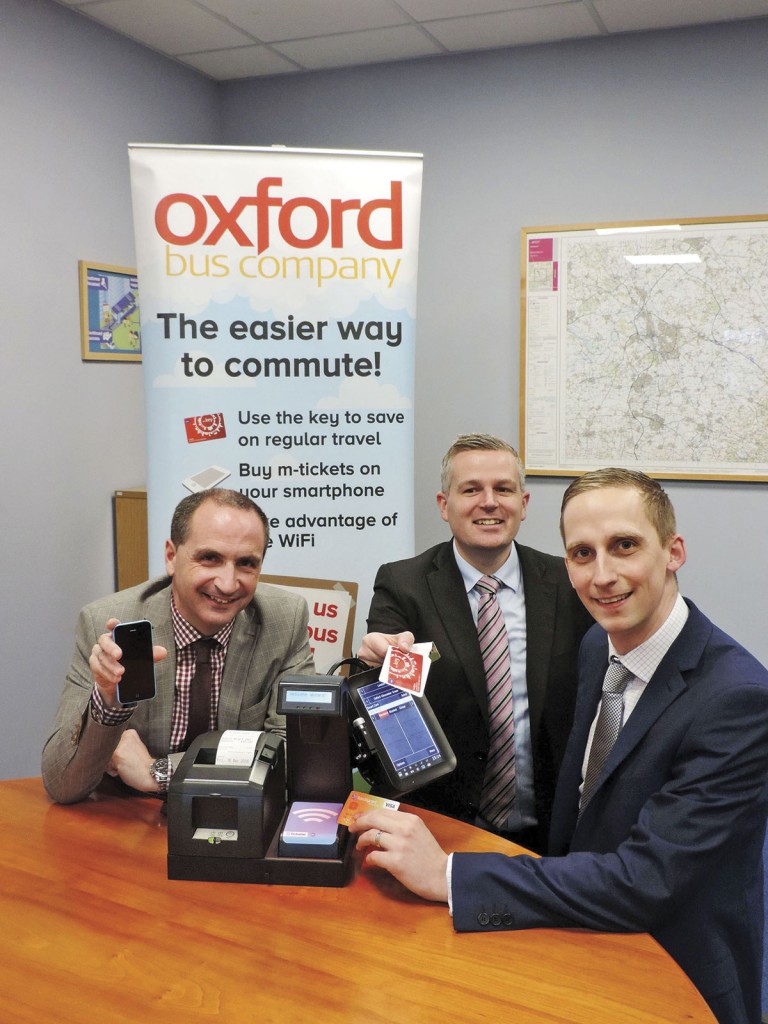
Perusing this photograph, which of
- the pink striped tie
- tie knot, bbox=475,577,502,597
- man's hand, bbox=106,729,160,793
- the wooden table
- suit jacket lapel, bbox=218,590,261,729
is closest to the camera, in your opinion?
the wooden table

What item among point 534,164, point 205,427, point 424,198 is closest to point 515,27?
point 534,164

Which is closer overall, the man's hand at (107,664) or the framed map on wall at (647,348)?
the man's hand at (107,664)

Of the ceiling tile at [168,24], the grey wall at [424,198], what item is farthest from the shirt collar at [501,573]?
the ceiling tile at [168,24]

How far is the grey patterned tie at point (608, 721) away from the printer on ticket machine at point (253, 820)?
490 mm

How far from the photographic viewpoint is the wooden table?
118 centimetres

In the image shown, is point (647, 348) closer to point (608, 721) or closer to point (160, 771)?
point (608, 721)

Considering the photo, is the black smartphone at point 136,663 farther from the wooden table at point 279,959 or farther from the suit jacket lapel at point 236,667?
the suit jacket lapel at point 236,667

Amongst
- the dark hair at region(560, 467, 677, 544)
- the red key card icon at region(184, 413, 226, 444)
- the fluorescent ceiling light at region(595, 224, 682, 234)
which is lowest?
the dark hair at region(560, 467, 677, 544)

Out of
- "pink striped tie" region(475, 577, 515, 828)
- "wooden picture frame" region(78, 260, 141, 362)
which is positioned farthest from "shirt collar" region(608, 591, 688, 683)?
"wooden picture frame" region(78, 260, 141, 362)

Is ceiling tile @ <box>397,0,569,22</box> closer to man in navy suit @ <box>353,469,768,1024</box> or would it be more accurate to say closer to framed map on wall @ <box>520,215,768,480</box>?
framed map on wall @ <box>520,215,768,480</box>

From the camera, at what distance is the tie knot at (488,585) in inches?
95.7

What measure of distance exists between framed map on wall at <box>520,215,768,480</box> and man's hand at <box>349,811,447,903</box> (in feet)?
9.73

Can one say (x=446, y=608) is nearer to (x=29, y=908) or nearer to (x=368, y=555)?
(x=368, y=555)

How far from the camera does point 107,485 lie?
3.99 metres
